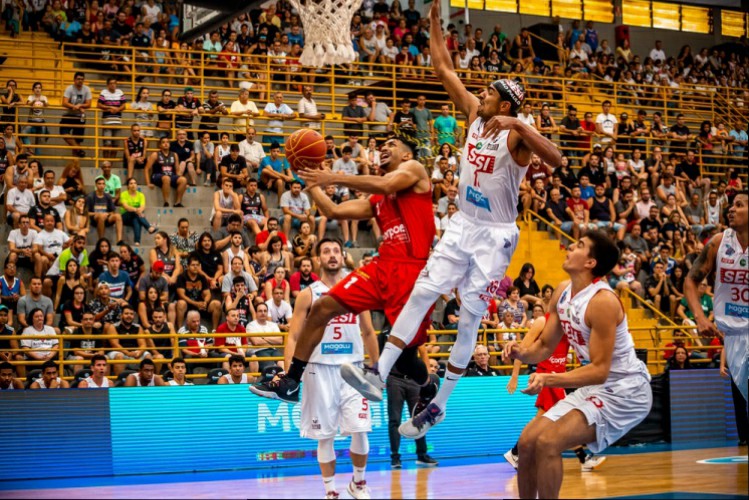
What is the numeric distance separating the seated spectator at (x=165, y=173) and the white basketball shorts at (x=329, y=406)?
872 centimetres

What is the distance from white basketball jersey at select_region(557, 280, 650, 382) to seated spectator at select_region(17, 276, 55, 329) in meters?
9.14

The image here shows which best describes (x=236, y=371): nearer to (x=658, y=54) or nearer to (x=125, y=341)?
(x=125, y=341)

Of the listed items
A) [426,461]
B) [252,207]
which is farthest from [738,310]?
[252,207]

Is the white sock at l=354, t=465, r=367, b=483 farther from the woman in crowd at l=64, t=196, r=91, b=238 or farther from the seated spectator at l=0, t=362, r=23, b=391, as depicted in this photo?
the woman in crowd at l=64, t=196, r=91, b=238

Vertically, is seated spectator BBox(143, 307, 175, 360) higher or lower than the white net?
lower

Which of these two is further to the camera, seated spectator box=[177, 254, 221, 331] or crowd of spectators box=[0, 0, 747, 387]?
seated spectator box=[177, 254, 221, 331]

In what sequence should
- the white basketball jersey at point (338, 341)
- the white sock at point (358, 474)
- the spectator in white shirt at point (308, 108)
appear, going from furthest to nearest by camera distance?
the spectator in white shirt at point (308, 108) → the white basketball jersey at point (338, 341) → the white sock at point (358, 474)

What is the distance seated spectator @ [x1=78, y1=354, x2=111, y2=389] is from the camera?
1280cm

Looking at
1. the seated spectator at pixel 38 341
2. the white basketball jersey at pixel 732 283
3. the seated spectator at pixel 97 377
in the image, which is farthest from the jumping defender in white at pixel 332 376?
the seated spectator at pixel 38 341

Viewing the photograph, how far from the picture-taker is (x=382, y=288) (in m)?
8.02

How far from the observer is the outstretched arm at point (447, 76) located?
830cm

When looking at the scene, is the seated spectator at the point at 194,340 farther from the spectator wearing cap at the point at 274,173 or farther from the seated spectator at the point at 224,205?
the spectator wearing cap at the point at 274,173

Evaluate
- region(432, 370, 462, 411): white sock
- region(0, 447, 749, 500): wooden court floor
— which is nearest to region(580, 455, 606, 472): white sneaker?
region(0, 447, 749, 500): wooden court floor

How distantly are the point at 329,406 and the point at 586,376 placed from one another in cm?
348
